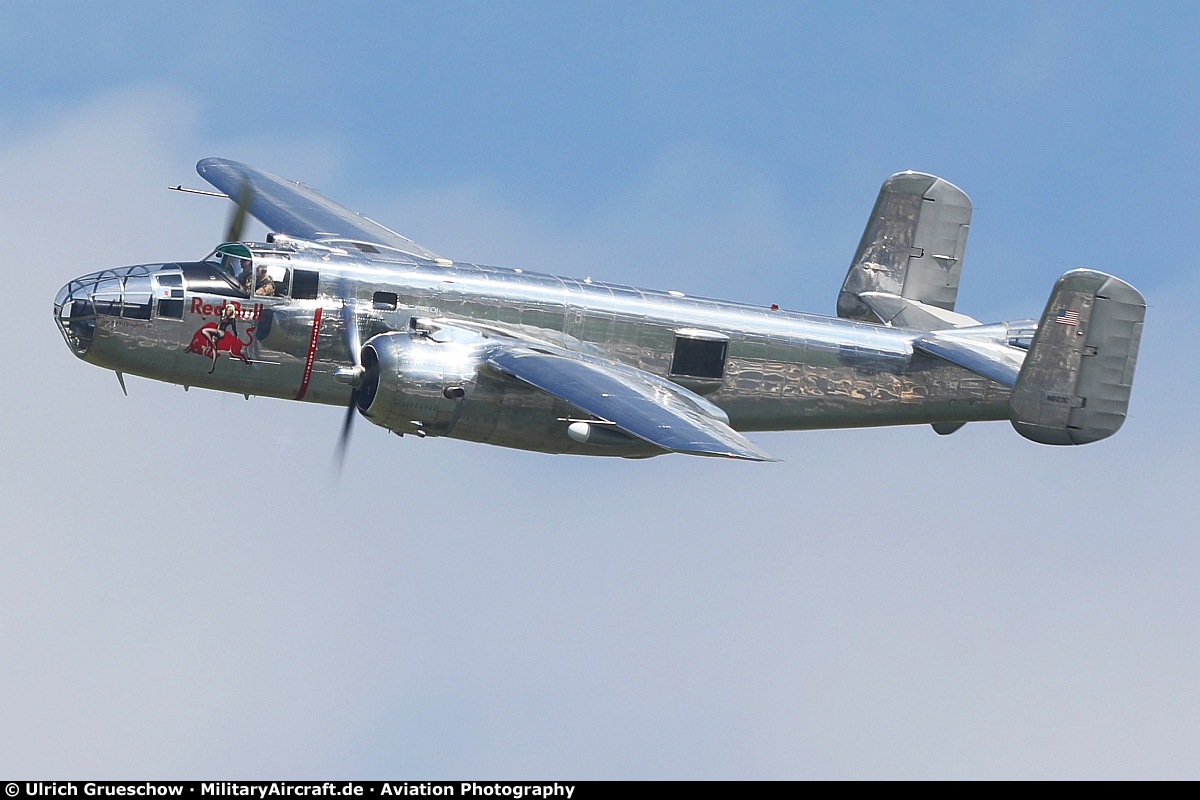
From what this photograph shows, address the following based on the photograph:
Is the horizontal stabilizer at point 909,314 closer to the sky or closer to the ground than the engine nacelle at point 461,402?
closer to the sky

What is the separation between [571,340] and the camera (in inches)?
1050

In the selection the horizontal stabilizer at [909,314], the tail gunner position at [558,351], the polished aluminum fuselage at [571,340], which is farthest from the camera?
the horizontal stabilizer at [909,314]

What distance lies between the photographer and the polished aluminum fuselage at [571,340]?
2564 centimetres

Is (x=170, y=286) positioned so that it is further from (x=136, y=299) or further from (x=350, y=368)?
(x=350, y=368)

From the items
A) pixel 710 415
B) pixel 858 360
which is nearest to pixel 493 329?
pixel 710 415

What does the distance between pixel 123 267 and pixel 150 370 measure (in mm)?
1516

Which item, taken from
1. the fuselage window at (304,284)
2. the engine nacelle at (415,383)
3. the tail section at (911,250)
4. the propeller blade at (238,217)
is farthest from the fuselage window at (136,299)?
the tail section at (911,250)

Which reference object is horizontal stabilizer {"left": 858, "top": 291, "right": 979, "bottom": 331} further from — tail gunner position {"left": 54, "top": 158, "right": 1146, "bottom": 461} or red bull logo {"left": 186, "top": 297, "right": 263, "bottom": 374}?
red bull logo {"left": 186, "top": 297, "right": 263, "bottom": 374}

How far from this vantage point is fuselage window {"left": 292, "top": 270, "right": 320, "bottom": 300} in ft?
84.6

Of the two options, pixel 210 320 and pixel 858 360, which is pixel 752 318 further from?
pixel 210 320

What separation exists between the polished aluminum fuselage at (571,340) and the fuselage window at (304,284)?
0.08m

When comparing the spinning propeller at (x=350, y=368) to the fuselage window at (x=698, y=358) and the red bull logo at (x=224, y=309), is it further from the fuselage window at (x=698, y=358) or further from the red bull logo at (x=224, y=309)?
the fuselage window at (x=698, y=358)

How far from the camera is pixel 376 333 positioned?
25.9m

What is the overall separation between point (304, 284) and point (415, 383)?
2909 mm
